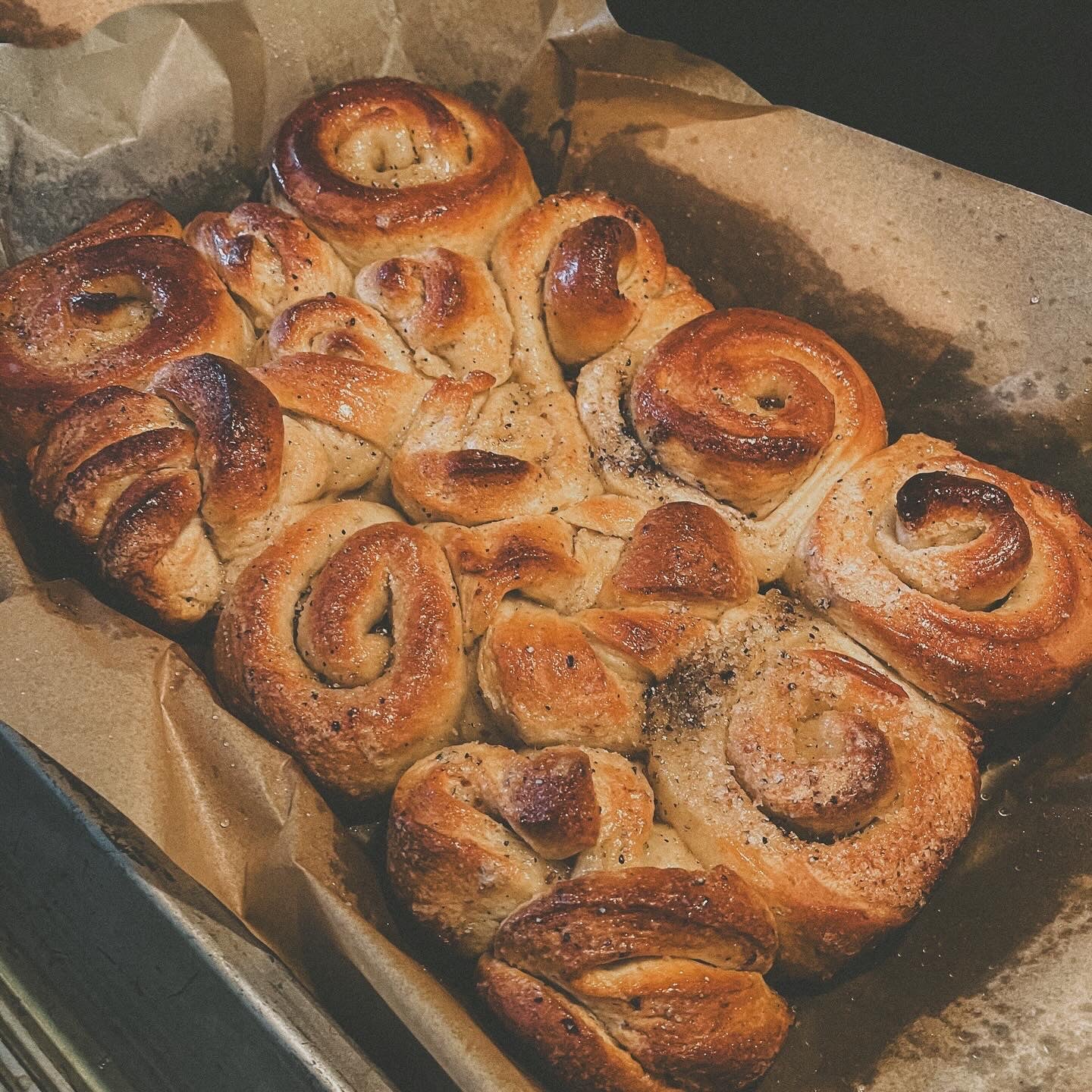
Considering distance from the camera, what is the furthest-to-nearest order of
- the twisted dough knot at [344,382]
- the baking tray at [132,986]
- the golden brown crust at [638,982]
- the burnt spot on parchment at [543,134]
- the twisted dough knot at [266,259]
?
the burnt spot on parchment at [543,134], the twisted dough knot at [266,259], the twisted dough knot at [344,382], the golden brown crust at [638,982], the baking tray at [132,986]

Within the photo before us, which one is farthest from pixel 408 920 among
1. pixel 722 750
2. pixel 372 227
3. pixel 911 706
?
pixel 372 227

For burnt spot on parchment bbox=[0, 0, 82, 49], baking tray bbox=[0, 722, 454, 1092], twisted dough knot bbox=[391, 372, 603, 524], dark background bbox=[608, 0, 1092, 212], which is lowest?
baking tray bbox=[0, 722, 454, 1092]

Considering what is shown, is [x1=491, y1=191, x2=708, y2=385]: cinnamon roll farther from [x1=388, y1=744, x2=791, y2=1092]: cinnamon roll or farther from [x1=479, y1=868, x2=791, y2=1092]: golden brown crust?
[x1=479, y1=868, x2=791, y2=1092]: golden brown crust

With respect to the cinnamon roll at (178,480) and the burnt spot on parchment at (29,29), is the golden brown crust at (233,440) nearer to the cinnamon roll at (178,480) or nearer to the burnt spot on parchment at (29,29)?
the cinnamon roll at (178,480)

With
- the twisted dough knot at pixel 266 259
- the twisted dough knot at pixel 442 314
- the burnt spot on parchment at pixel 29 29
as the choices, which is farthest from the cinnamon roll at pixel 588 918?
the burnt spot on parchment at pixel 29 29

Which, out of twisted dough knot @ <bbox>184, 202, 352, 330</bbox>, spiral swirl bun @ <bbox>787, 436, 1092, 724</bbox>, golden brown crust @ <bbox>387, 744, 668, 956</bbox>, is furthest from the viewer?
twisted dough knot @ <bbox>184, 202, 352, 330</bbox>

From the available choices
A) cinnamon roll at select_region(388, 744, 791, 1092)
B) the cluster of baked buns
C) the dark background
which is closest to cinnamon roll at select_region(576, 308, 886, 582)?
the cluster of baked buns

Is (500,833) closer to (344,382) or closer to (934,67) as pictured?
(344,382)
